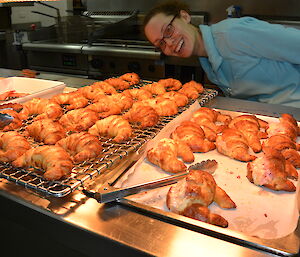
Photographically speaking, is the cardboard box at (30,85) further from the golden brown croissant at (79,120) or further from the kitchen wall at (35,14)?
the kitchen wall at (35,14)

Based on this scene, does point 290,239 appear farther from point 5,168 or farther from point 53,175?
point 5,168

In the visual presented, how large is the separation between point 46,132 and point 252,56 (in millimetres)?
1616

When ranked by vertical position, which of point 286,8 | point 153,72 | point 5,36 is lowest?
point 153,72

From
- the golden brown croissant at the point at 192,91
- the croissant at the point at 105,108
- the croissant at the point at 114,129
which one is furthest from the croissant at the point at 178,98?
the croissant at the point at 114,129

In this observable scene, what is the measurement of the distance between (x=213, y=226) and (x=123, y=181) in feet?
1.22

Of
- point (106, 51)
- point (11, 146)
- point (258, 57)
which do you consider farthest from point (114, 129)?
point (106, 51)

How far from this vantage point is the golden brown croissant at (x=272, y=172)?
1070 mm

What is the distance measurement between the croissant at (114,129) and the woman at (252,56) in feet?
4.01

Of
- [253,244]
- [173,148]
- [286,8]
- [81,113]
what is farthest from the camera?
[286,8]

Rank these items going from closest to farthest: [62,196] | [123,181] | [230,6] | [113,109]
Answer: [62,196] < [123,181] < [113,109] < [230,6]

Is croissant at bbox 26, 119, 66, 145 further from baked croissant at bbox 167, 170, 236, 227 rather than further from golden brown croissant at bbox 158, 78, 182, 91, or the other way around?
golden brown croissant at bbox 158, 78, 182, 91

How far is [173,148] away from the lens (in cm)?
125

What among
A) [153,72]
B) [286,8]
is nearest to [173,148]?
[153,72]

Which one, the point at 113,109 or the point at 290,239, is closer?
the point at 290,239
